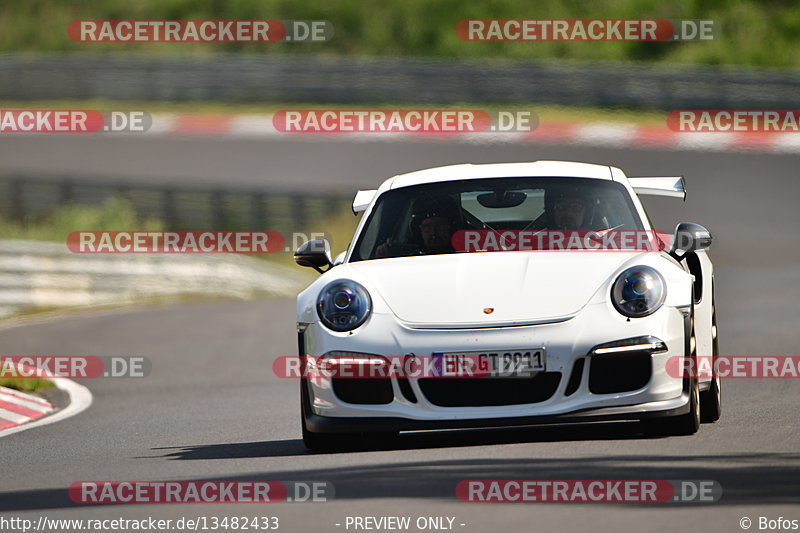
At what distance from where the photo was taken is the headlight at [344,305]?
735cm

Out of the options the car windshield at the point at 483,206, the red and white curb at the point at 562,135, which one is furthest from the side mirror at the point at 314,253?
the red and white curb at the point at 562,135

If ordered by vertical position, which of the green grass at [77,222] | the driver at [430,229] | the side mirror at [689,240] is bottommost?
the side mirror at [689,240]

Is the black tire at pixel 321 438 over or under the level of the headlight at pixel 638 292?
under

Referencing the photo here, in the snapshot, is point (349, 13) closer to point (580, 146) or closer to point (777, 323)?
point (580, 146)

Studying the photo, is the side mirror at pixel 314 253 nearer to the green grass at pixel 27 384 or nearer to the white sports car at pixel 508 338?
the white sports car at pixel 508 338

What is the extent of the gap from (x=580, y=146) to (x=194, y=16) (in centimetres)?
1712

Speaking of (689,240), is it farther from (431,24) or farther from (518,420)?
(431,24)

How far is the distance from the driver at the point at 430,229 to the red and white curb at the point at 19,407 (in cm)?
317

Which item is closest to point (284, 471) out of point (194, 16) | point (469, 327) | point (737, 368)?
point (469, 327)

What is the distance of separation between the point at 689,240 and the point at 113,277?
1202cm

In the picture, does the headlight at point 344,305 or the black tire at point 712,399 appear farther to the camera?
the black tire at point 712,399

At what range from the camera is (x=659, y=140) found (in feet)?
74.2

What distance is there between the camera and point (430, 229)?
820 cm

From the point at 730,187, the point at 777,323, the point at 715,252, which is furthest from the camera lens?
the point at 730,187
